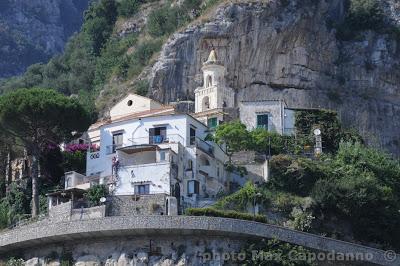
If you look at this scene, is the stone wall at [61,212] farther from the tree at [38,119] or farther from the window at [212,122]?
the window at [212,122]

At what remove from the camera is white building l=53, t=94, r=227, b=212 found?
50188mm

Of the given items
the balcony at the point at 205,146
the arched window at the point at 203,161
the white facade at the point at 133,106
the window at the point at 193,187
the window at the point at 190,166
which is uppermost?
the white facade at the point at 133,106

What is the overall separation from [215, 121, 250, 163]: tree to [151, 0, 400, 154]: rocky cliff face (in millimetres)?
16662

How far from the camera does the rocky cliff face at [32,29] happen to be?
125500 millimetres

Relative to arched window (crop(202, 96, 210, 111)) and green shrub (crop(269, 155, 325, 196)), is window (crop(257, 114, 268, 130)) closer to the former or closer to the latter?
arched window (crop(202, 96, 210, 111))

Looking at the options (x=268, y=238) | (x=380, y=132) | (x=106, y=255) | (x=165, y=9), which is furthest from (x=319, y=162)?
(x=165, y=9)

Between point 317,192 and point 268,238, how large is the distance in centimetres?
854

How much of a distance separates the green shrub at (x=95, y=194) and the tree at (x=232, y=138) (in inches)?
352

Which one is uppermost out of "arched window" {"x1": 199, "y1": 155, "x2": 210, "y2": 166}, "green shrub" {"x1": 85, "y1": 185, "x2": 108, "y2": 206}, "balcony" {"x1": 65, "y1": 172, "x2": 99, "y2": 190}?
"arched window" {"x1": 199, "y1": 155, "x2": 210, "y2": 166}

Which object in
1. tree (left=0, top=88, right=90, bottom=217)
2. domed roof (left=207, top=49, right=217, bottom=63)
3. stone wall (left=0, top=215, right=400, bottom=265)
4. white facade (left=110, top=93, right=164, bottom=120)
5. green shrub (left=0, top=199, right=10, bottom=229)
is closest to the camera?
stone wall (left=0, top=215, right=400, bottom=265)

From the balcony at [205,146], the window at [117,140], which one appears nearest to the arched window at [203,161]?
the balcony at [205,146]

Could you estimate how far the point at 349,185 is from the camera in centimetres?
5144

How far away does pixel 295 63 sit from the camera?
77.8 m

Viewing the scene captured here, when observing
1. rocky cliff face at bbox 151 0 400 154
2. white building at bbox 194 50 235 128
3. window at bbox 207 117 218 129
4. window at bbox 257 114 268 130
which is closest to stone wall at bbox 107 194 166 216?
window at bbox 207 117 218 129
